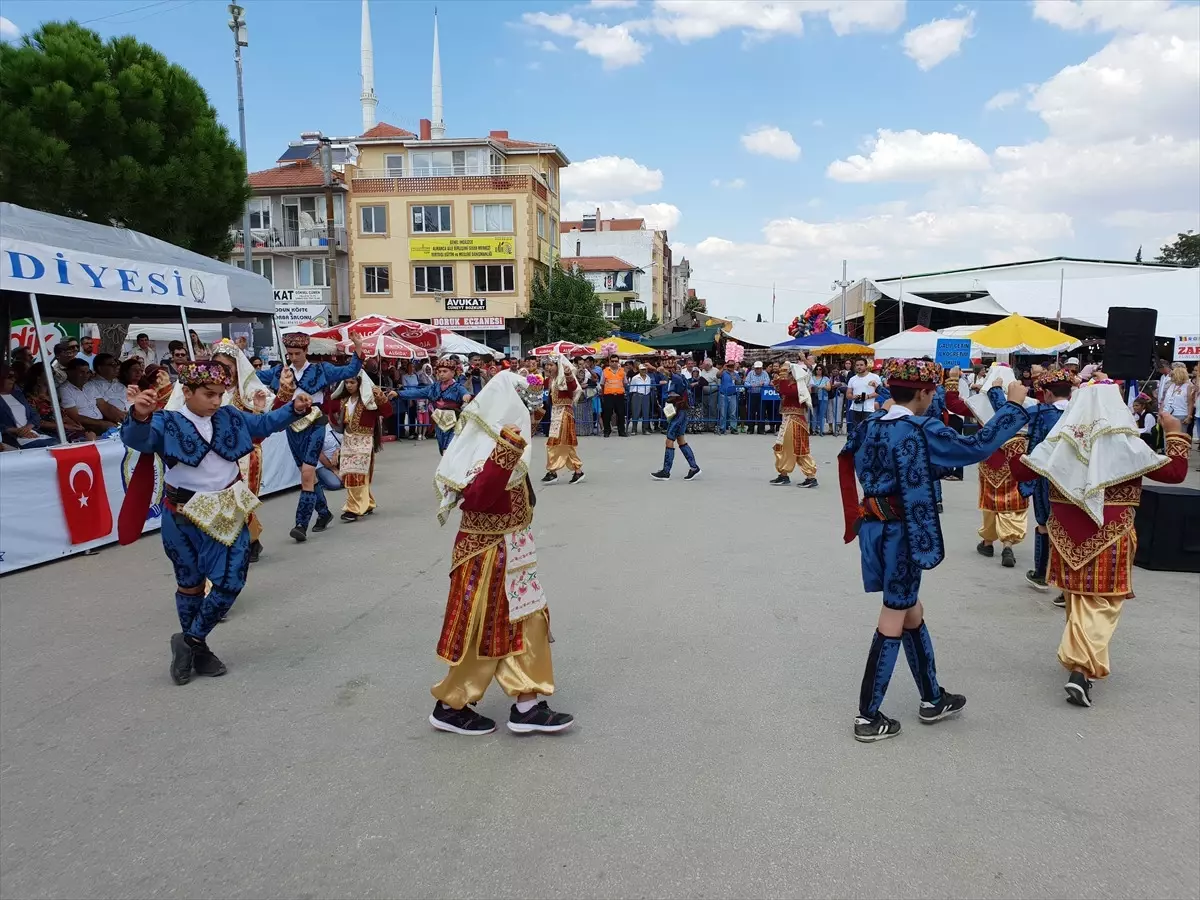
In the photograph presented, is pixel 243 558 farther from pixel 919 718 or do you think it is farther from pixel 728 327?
pixel 728 327

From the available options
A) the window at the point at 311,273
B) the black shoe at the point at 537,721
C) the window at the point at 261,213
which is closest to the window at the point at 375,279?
the window at the point at 311,273

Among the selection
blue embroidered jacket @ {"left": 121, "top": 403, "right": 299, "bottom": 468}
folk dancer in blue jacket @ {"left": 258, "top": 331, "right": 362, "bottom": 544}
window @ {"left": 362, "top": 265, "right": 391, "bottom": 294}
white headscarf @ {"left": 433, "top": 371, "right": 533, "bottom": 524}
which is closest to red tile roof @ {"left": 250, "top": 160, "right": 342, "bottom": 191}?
window @ {"left": 362, "top": 265, "right": 391, "bottom": 294}

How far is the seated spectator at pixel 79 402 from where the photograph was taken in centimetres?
959

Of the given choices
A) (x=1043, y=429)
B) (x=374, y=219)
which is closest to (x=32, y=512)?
(x=1043, y=429)

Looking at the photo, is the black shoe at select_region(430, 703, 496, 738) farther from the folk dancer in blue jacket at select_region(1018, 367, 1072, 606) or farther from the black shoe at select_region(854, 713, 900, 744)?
the folk dancer in blue jacket at select_region(1018, 367, 1072, 606)

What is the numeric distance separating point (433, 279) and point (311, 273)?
21.7ft

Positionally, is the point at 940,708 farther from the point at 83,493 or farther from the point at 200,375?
the point at 83,493

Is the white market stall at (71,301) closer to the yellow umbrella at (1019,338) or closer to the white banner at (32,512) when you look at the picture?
the white banner at (32,512)

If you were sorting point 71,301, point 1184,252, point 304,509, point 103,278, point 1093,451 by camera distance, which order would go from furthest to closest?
point 1184,252
point 71,301
point 103,278
point 304,509
point 1093,451

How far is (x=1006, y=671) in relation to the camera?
4.88 meters

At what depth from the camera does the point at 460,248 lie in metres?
43.0

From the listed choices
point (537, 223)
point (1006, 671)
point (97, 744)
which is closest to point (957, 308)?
point (1006, 671)

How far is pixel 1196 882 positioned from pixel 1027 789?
0.69 metres

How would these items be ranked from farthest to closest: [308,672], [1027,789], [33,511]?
[33,511], [308,672], [1027,789]
